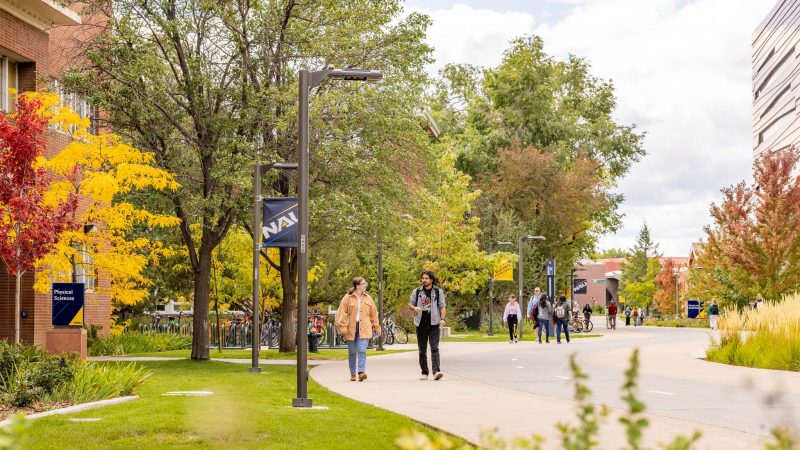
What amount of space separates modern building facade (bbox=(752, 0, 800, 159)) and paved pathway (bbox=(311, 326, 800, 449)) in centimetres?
6873

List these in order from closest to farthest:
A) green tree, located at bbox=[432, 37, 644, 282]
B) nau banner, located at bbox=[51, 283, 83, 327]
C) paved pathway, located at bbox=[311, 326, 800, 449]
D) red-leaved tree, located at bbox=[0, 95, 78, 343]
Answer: paved pathway, located at bbox=[311, 326, 800, 449] < red-leaved tree, located at bbox=[0, 95, 78, 343] < nau banner, located at bbox=[51, 283, 83, 327] < green tree, located at bbox=[432, 37, 644, 282]

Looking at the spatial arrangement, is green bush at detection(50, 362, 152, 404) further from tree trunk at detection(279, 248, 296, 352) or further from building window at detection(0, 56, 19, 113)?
tree trunk at detection(279, 248, 296, 352)

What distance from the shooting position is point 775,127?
341 ft

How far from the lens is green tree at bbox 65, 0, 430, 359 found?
26.8 m

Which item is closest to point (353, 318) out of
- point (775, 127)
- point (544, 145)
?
point (544, 145)

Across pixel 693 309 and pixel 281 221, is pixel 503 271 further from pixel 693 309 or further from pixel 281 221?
pixel 281 221

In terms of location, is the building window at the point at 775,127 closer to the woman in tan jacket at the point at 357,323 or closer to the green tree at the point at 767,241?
the green tree at the point at 767,241

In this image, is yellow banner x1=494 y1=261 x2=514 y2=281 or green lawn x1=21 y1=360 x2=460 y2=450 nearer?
green lawn x1=21 y1=360 x2=460 y2=450

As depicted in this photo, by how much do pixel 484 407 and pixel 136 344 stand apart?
74.8ft

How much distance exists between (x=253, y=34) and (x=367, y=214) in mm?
5569

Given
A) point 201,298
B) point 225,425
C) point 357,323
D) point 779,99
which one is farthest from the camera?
point 779,99

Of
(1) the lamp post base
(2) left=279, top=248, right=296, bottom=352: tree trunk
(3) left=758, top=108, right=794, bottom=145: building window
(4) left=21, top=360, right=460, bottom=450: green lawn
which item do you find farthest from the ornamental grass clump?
(3) left=758, top=108, right=794, bottom=145: building window

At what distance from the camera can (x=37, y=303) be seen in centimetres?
2878

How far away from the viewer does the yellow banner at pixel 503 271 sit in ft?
181
